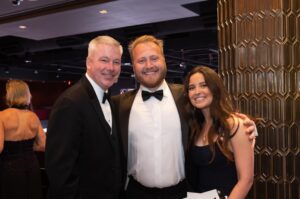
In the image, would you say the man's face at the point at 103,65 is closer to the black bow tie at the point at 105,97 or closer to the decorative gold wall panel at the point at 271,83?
the black bow tie at the point at 105,97

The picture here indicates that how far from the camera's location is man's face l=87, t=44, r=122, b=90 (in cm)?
221

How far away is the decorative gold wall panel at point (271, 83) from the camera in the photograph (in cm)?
230

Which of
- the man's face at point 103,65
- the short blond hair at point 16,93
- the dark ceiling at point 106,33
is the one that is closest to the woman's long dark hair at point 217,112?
the man's face at point 103,65

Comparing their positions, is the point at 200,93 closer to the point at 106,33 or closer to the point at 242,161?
the point at 242,161

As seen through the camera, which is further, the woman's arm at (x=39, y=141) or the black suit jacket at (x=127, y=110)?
the woman's arm at (x=39, y=141)

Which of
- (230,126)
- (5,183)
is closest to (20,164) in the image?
(5,183)

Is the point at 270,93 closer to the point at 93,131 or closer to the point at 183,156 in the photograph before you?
the point at 183,156

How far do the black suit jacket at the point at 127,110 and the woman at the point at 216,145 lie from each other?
109 millimetres

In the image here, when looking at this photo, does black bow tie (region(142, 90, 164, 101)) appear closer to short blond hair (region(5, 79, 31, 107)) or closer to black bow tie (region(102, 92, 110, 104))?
black bow tie (region(102, 92, 110, 104))

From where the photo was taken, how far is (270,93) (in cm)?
234

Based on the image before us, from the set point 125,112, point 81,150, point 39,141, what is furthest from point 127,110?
point 39,141

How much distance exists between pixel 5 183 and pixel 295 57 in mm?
3116

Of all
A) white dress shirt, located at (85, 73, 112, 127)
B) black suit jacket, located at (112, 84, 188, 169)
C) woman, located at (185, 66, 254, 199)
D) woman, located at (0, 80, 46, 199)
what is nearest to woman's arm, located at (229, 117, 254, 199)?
woman, located at (185, 66, 254, 199)

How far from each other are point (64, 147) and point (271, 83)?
130 centimetres
